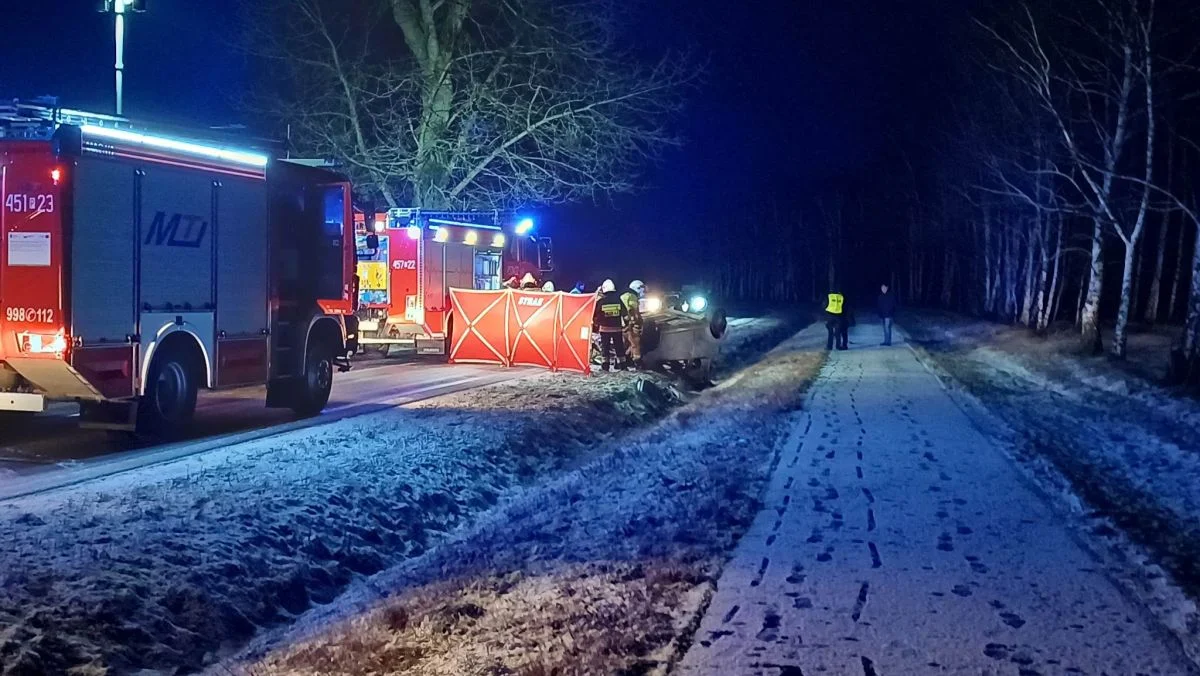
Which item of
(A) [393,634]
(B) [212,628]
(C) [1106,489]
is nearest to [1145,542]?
(C) [1106,489]

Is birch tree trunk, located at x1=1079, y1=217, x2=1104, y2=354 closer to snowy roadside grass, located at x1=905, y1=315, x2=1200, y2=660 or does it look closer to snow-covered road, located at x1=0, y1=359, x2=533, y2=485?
snowy roadside grass, located at x1=905, y1=315, x2=1200, y2=660

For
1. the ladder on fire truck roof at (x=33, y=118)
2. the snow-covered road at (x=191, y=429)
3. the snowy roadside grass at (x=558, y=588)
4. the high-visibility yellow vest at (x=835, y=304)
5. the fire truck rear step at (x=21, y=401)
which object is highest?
the ladder on fire truck roof at (x=33, y=118)

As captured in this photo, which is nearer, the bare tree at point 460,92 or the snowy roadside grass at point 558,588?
the snowy roadside grass at point 558,588

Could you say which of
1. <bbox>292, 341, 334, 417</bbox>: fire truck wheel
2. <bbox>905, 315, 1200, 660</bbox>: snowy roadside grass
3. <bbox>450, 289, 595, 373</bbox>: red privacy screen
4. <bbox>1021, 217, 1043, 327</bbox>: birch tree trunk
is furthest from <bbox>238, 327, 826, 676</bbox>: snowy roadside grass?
<bbox>1021, 217, 1043, 327</bbox>: birch tree trunk

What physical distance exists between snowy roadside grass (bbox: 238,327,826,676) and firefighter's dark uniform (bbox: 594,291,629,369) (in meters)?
10.4

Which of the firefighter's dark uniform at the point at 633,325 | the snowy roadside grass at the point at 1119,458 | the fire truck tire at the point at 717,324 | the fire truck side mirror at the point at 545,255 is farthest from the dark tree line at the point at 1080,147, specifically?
the fire truck side mirror at the point at 545,255

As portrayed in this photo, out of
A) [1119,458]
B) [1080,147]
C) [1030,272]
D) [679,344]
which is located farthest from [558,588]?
[1030,272]

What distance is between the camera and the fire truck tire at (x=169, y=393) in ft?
41.6

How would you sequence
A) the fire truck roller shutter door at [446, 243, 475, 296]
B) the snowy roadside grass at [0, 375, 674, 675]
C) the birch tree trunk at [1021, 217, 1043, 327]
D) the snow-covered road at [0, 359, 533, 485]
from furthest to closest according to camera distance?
the birch tree trunk at [1021, 217, 1043, 327] → the fire truck roller shutter door at [446, 243, 475, 296] → the snow-covered road at [0, 359, 533, 485] → the snowy roadside grass at [0, 375, 674, 675]

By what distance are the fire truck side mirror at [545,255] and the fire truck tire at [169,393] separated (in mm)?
19161

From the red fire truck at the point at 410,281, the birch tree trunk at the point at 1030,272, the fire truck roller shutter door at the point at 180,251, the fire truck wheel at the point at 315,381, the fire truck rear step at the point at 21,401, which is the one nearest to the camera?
the fire truck rear step at the point at 21,401

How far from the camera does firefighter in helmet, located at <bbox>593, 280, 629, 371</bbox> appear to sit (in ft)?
75.4

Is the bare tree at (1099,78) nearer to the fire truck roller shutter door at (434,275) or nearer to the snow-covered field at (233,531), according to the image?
the fire truck roller shutter door at (434,275)

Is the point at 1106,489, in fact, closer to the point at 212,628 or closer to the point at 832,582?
the point at 832,582
